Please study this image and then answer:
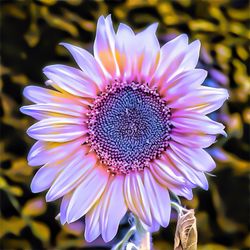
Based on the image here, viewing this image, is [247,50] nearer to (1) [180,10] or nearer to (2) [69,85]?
(1) [180,10]

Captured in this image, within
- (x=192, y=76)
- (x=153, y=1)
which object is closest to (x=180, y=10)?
(x=153, y=1)

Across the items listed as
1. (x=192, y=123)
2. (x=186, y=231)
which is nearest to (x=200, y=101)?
(x=192, y=123)

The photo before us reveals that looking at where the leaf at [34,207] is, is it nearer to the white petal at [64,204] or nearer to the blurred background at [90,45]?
the blurred background at [90,45]

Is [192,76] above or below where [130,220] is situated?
above

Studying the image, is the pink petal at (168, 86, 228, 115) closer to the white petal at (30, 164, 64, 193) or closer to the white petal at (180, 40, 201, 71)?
the white petal at (180, 40, 201, 71)

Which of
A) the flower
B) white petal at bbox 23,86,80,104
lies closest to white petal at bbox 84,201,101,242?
the flower

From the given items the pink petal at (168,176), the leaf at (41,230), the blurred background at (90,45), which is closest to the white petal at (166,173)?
the pink petal at (168,176)
